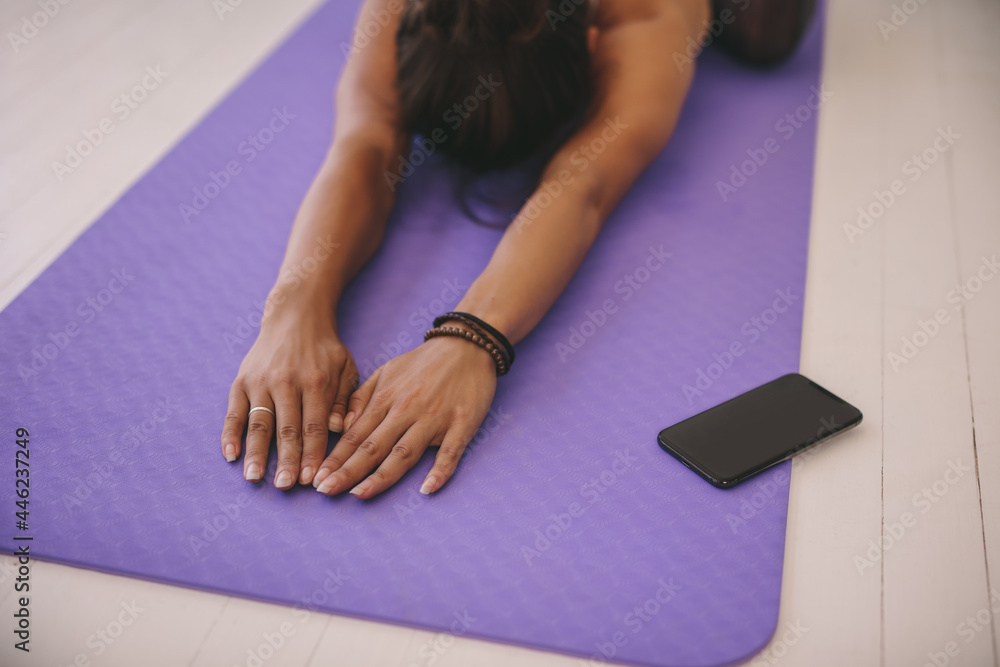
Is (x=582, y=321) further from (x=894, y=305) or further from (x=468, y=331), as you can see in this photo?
(x=894, y=305)

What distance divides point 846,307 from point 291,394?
1.03 m

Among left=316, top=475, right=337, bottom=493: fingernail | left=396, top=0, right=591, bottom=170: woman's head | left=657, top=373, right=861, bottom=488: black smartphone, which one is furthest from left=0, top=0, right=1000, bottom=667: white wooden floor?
left=396, top=0, right=591, bottom=170: woman's head

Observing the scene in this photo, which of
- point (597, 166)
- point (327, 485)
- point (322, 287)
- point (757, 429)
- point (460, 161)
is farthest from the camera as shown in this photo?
point (460, 161)

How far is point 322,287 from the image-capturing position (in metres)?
1.41

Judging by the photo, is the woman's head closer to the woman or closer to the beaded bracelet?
the woman

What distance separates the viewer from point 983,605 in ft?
3.45

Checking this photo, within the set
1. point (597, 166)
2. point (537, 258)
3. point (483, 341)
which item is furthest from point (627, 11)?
point (483, 341)

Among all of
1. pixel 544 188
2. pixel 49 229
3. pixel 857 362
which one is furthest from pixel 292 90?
pixel 857 362

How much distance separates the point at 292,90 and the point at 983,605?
6.28 ft

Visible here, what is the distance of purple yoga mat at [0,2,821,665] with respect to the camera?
1062mm

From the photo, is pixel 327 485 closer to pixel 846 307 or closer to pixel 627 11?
pixel 846 307

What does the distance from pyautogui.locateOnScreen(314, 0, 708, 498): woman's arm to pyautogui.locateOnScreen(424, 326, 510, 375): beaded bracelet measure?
0.4 inches

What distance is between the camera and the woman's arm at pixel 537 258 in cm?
119

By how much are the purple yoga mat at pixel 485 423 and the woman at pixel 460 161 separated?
0.06 meters
